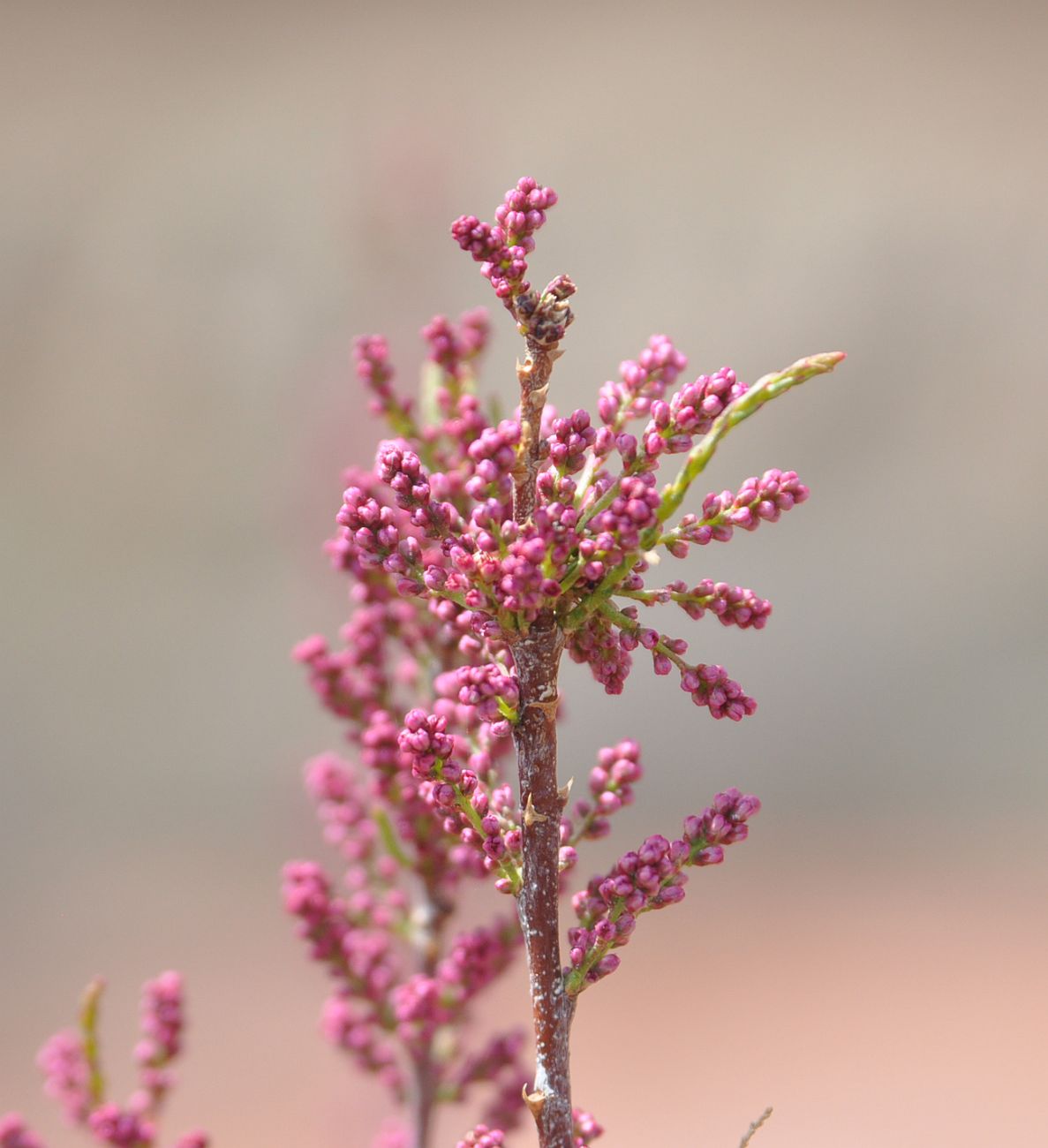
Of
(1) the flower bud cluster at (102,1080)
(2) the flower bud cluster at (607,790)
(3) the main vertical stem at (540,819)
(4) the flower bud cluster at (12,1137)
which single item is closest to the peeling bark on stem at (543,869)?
(3) the main vertical stem at (540,819)

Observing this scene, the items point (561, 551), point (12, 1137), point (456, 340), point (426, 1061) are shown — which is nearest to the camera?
point (561, 551)

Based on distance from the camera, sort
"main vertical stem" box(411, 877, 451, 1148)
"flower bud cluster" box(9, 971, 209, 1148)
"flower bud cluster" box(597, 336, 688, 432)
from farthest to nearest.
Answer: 1. "main vertical stem" box(411, 877, 451, 1148)
2. "flower bud cluster" box(9, 971, 209, 1148)
3. "flower bud cluster" box(597, 336, 688, 432)

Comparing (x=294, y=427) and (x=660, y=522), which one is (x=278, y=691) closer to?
(x=294, y=427)

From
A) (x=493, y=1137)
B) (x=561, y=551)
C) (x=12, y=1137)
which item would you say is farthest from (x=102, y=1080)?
(x=561, y=551)

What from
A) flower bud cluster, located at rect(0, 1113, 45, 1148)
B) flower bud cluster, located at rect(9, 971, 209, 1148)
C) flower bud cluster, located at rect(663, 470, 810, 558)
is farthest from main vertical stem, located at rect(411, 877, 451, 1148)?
flower bud cluster, located at rect(663, 470, 810, 558)

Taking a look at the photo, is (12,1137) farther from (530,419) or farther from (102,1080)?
(530,419)

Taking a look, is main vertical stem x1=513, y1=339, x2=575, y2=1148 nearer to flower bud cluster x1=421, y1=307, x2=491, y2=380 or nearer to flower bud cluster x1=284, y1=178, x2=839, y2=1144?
flower bud cluster x1=284, y1=178, x2=839, y2=1144

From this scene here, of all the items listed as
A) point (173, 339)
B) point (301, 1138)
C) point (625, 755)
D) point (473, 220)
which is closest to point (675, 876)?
point (625, 755)
